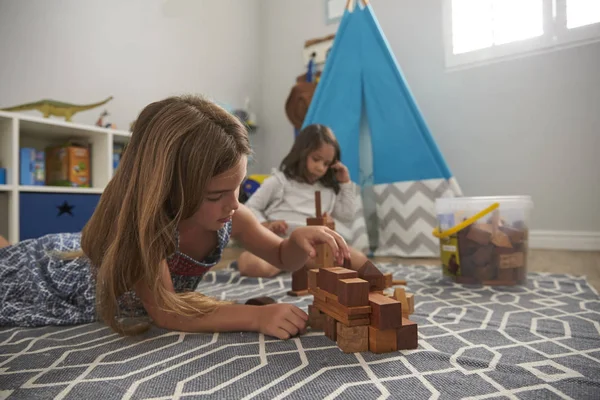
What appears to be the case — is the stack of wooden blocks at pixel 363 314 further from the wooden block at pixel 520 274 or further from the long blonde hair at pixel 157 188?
the wooden block at pixel 520 274

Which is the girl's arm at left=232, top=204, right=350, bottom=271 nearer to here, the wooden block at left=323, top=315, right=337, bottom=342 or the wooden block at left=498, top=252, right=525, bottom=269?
the wooden block at left=323, top=315, right=337, bottom=342

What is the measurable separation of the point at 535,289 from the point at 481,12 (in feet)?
5.35

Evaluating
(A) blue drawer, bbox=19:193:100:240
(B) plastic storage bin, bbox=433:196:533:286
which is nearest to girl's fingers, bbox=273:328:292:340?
(B) plastic storage bin, bbox=433:196:533:286

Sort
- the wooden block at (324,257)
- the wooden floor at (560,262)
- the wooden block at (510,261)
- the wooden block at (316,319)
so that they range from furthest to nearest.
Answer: the wooden floor at (560,262) < the wooden block at (510,261) < the wooden block at (324,257) < the wooden block at (316,319)

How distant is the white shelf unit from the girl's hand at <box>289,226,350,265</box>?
1281 mm

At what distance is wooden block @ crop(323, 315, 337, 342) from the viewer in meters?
0.60

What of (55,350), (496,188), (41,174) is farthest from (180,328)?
(496,188)

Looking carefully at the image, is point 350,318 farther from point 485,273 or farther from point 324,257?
point 485,273

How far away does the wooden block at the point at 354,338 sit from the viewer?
0.54 m

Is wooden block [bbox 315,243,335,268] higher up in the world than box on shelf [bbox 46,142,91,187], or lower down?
lower down

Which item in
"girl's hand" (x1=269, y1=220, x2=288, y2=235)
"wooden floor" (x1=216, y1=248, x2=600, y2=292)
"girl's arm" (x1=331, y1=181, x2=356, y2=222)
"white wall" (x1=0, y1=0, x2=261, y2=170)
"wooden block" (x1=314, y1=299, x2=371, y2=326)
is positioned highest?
"white wall" (x1=0, y1=0, x2=261, y2=170)

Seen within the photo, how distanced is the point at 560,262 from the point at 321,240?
120 centimetres

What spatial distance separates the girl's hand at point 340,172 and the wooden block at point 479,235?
1.92 ft

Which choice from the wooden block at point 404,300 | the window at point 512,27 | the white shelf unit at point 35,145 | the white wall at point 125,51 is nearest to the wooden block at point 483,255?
the wooden block at point 404,300
